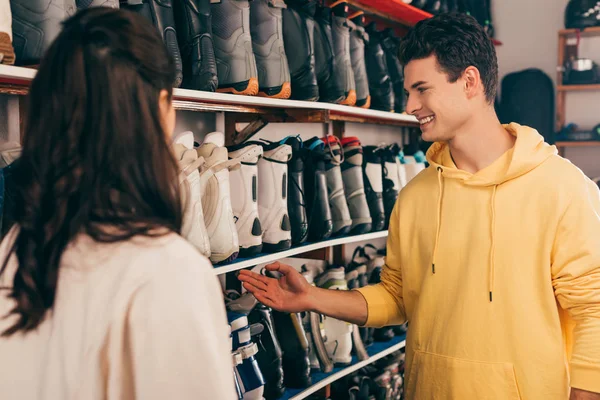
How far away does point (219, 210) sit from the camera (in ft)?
6.03

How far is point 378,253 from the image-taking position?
3.34 metres

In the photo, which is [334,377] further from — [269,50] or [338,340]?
[269,50]

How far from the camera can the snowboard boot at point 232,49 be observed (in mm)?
1944

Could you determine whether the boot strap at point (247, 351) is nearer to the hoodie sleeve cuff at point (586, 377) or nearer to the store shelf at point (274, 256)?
the store shelf at point (274, 256)

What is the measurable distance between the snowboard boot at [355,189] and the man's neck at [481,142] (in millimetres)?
836

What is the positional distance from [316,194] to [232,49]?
25.7 inches

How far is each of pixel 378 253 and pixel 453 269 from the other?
163 cm

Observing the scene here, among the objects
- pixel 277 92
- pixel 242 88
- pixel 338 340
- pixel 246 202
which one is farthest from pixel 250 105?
pixel 338 340

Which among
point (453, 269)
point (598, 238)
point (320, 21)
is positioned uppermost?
point (320, 21)

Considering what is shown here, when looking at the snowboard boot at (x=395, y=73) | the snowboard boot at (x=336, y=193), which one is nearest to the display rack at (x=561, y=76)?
the snowboard boot at (x=395, y=73)

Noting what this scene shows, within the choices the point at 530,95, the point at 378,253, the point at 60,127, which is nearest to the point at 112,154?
the point at 60,127

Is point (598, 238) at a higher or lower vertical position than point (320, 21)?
lower

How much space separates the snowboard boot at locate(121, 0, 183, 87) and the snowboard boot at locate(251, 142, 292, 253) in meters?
0.48

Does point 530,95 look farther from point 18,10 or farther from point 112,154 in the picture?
point 112,154
